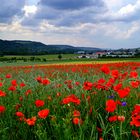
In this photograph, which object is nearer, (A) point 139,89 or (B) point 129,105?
(B) point 129,105

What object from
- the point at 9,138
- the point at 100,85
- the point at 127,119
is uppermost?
the point at 100,85

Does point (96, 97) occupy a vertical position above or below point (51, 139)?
above

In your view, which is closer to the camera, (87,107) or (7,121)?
(87,107)

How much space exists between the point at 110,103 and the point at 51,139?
785 millimetres

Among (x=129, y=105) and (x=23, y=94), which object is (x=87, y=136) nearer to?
(x=129, y=105)

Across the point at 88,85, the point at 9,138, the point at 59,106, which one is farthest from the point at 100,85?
the point at 9,138

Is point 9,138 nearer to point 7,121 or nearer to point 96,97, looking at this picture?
point 7,121

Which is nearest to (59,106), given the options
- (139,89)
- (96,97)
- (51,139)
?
(96,97)

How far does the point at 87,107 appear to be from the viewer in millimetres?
3717

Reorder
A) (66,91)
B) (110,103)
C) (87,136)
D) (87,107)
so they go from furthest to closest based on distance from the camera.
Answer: (66,91), (87,107), (87,136), (110,103)

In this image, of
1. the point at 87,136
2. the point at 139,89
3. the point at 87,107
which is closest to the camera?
the point at 87,136

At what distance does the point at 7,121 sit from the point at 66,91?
3.57ft

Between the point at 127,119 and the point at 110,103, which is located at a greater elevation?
the point at 110,103

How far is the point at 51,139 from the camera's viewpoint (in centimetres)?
341
